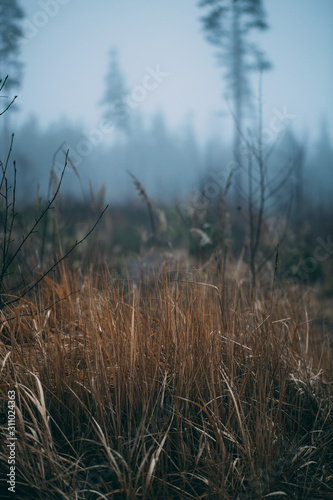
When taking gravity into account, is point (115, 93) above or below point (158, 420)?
above

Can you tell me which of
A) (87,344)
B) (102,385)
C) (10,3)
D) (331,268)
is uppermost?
(10,3)

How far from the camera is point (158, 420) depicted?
134 cm

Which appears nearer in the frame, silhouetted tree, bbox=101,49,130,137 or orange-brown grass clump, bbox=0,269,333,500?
orange-brown grass clump, bbox=0,269,333,500

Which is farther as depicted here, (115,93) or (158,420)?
(115,93)

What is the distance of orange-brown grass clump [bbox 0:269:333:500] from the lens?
1146 mm

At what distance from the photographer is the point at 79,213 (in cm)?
920

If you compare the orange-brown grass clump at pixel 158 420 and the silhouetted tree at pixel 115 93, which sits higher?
the silhouetted tree at pixel 115 93

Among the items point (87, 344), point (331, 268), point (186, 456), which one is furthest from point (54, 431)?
point (331, 268)

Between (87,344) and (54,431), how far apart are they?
0.34 meters

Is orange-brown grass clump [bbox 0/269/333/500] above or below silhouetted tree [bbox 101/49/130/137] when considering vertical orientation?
below

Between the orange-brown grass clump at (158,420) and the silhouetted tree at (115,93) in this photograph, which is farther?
the silhouetted tree at (115,93)

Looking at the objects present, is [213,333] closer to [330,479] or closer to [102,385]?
[102,385]

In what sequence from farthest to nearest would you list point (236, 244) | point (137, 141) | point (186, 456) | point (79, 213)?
point (137, 141) → point (79, 213) → point (236, 244) → point (186, 456)

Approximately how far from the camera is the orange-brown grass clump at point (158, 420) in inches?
45.1
